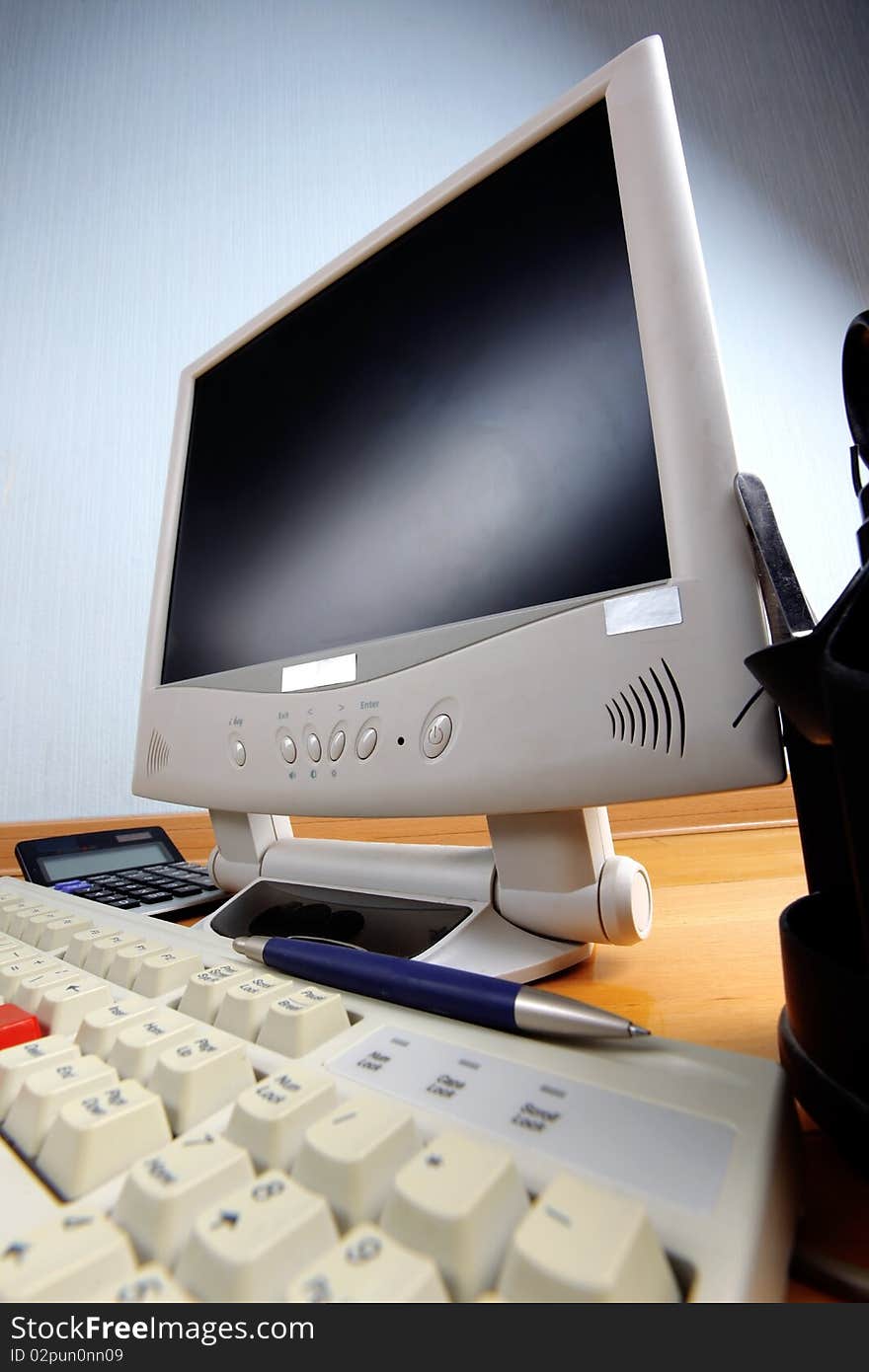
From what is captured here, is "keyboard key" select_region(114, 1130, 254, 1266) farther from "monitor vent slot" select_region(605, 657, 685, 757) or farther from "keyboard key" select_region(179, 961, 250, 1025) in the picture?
"monitor vent slot" select_region(605, 657, 685, 757)

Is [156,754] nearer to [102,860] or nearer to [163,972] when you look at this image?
[102,860]

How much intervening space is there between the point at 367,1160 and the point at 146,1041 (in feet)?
0.31

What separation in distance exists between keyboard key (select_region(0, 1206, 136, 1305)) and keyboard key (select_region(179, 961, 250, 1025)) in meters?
0.10

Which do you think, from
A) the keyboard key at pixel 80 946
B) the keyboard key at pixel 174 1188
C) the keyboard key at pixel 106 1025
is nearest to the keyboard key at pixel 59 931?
the keyboard key at pixel 80 946

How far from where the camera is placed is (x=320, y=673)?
0.43m

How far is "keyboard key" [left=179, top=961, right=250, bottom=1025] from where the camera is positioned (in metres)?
0.23

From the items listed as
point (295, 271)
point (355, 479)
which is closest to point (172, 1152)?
point (355, 479)

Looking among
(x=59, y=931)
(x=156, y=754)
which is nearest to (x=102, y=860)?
(x=156, y=754)

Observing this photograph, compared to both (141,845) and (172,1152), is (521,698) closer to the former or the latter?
(172,1152)

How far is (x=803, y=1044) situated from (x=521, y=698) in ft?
0.58

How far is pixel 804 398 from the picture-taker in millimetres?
1293

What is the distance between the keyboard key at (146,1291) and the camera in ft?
0.37

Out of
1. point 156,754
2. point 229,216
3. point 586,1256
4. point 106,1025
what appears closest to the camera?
Result: point 586,1256

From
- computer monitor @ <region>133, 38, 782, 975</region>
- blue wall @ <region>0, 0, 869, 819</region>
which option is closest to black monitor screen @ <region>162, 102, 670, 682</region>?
computer monitor @ <region>133, 38, 782, 975</region>
